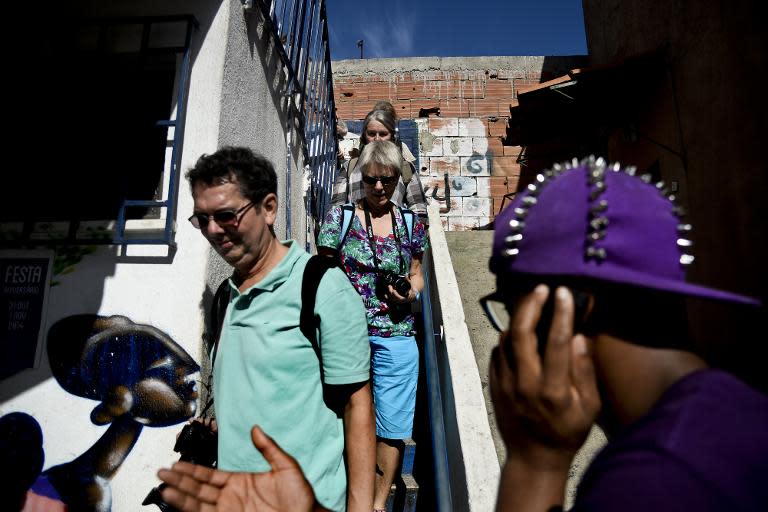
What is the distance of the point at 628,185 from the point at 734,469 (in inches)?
18.8

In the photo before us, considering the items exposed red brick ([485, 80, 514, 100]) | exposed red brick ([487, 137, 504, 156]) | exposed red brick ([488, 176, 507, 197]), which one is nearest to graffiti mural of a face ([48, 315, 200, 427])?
exposed red brick ([488, 176, 507, 197])

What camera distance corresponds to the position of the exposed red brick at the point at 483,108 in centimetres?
862

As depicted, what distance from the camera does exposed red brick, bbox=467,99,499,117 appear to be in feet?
28.3

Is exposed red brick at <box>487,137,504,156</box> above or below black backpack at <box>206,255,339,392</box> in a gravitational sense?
above

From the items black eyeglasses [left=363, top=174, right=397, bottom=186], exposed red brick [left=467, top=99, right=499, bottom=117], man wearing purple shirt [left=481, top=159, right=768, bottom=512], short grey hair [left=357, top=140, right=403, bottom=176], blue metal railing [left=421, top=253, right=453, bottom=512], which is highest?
exposed red brick [left=467, top=99, right=499, bottom=117]

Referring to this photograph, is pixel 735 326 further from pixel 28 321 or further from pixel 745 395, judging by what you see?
pixel 28 321

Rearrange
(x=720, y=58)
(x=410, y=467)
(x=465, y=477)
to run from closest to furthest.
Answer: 1. (x=465, y=477)
2. (x=410, y=467)
3. (x=720, y=58)

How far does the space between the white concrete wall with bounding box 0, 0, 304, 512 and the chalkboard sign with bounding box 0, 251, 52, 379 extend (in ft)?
0.20

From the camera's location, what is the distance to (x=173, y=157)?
246cm

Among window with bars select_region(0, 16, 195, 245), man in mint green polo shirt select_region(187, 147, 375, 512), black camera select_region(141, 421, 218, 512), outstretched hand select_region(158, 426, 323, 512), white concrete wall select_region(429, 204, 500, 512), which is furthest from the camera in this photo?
window with bars select_region(0, 16, 195, 245)

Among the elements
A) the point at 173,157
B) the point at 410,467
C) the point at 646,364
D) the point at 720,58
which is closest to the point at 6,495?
the point at 173,157

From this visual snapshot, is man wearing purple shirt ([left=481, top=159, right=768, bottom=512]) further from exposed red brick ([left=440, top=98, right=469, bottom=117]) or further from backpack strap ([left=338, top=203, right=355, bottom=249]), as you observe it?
exposed red brick ([left=440, top=98, right=469, bottom=117])

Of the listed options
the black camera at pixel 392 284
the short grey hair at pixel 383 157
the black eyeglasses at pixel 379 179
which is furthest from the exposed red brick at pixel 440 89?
the black camera at pixel 392 284

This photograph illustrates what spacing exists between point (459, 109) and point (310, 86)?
13.7ft
